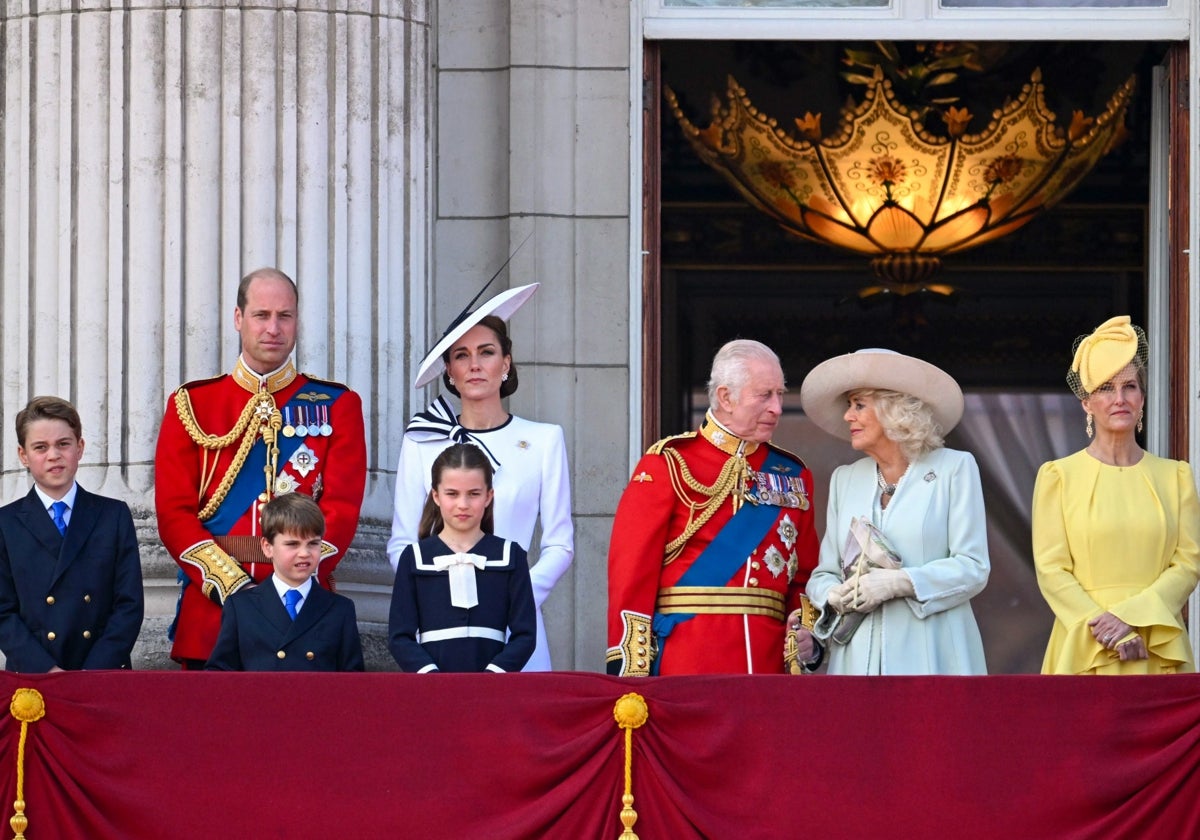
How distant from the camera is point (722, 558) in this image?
25.9ft

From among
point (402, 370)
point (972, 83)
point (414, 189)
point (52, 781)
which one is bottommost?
point (52, 781)

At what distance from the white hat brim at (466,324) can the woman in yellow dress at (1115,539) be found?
1.81 meters

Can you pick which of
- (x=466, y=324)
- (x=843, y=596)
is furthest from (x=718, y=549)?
(x=466, y=324)

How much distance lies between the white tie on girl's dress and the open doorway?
23.4 ft

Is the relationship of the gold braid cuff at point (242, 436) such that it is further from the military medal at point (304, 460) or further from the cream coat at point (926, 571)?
the cream coat at point (926, 571)

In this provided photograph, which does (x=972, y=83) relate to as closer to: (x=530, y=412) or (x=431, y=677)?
(x=530, y=412)

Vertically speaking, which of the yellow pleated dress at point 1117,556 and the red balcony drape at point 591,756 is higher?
the yellow pleated dress at point 1117,556

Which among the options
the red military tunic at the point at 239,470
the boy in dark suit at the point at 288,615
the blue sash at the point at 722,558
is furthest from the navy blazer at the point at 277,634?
the blue sash at the point at 722,558

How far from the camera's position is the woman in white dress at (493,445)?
27.1ft

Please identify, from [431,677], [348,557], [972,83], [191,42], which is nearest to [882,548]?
[431,677]

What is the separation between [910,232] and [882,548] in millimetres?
6740

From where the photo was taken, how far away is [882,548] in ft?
25.4

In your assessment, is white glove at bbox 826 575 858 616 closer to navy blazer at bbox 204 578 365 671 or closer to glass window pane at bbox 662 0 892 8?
navy blazer at bbox 204 578 365 671

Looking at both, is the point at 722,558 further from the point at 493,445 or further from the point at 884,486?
the point at 493,445
